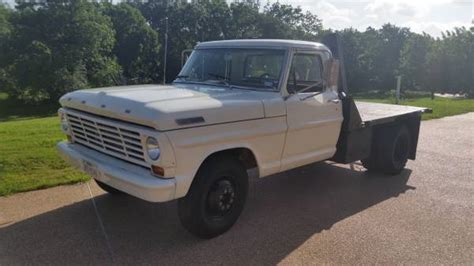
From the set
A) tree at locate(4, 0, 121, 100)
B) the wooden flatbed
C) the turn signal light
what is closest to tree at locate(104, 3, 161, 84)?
tree at locate(4, 0, 121, 100)

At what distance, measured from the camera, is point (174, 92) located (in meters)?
4.79

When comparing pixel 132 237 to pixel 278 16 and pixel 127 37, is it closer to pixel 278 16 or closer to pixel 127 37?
pixel 127 37

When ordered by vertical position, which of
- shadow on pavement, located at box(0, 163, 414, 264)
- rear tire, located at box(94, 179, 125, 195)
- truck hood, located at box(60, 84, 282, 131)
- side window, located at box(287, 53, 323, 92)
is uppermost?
side window, located at box(287, 53, 323, 92)

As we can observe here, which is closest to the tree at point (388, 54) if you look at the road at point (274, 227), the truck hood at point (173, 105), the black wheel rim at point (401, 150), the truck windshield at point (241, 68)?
the black wheel rim at point (401, 150)

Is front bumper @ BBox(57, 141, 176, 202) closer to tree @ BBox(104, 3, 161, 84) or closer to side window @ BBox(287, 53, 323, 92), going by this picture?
side window @ BBox(287, 53, 323, 92)

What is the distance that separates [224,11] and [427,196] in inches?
2077

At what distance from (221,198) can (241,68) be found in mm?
1656

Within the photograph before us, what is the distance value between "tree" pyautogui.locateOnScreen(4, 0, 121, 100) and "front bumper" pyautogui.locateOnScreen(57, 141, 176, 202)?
31.4 metres

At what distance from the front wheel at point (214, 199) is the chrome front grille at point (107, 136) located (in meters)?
0.59

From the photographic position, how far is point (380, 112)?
286 inches

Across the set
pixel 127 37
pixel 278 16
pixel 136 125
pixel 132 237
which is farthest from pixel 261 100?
pixel 278 16

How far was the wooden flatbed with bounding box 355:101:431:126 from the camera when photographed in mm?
6480

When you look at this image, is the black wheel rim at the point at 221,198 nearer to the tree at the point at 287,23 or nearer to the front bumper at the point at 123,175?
the front bumper at the point at 123,175

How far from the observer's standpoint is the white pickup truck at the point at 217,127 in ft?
13.0
